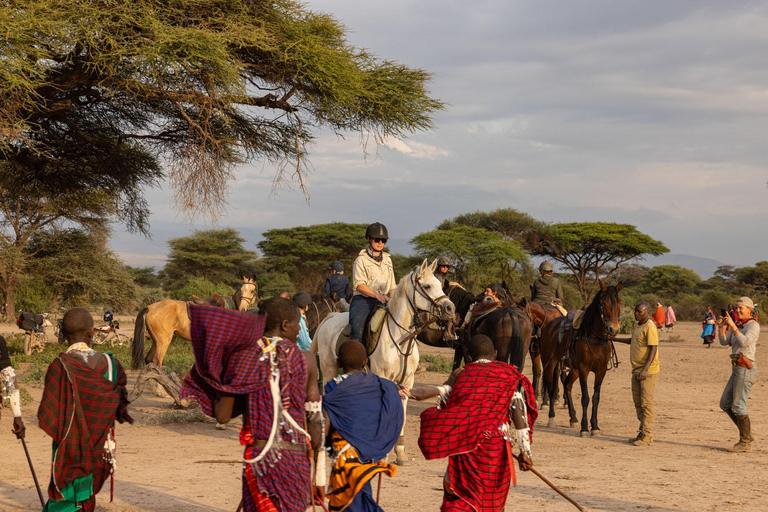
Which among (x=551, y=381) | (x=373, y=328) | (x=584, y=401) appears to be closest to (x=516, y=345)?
(x=584, y=401)

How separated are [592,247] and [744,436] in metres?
43.5

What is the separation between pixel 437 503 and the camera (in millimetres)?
7086

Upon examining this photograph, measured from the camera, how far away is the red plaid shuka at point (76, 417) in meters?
5.35

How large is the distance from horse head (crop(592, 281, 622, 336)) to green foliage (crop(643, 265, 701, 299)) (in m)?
54.6

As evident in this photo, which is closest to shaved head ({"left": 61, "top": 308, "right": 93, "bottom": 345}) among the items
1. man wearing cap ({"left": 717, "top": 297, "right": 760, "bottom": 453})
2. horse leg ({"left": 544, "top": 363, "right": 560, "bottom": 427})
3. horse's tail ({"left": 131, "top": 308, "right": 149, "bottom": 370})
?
man wearing cap ({"left": 717, "top": 297, "right": 760, "bottom": 453})

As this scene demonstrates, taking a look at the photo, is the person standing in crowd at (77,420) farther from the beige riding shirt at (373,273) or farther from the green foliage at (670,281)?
the green foliage at (670,281)

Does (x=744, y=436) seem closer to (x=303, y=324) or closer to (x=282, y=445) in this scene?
(x=303, y=324)

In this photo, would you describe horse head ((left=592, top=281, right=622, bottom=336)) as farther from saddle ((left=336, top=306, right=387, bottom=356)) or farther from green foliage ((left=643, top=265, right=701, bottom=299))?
green foliage ((left=643, top=265, right=701, bottom=299))

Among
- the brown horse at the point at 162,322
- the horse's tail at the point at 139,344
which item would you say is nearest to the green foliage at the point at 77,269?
the horse's tail at the point at 139,344

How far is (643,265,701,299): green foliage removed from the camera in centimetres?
6288

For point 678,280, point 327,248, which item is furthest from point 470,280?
point 678,280

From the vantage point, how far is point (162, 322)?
15.4 meters

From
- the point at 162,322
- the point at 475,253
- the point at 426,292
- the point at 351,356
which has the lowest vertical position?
the point at 162,322

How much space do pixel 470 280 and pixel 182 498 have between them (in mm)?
37903
